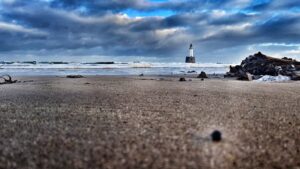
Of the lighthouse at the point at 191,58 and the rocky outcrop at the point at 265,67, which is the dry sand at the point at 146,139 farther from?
the lighthouse at the point at 191,58

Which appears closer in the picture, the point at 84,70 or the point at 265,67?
the point at 265,67

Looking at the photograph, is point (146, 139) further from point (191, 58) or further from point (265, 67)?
point (191, 58)

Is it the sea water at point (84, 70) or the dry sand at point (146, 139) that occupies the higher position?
the sea water at point (84, 70)

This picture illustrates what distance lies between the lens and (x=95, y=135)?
3406 millimetres

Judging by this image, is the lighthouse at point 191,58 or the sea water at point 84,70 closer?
the sea water at point 84,70

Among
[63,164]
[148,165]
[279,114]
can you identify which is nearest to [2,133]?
[63,164]

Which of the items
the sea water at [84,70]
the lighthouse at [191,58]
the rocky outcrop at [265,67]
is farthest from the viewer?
the lighthouse at [191,58]

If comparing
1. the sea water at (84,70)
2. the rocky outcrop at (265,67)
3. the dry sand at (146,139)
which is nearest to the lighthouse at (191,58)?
the sea water at (84,70)

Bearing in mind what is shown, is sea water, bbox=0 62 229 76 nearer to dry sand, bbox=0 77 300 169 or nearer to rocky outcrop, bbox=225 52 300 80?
rocky outcrop, bbox=225 52 300 80

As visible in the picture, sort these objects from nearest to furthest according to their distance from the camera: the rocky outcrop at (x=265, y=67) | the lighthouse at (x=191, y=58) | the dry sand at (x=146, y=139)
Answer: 1. the dry sand at (x=146, y=139)
2. the rocky outcrop at (x=265, y=67)
3. the lighthouse at (x=191, y=58)

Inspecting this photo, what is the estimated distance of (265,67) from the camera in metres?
17.7

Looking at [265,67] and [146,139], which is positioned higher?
[265,67]

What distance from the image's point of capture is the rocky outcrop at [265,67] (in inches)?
648

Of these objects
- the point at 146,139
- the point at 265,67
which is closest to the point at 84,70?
the point at 265,67
